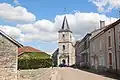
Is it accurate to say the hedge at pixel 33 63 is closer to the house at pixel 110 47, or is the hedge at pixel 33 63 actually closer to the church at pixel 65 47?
the house at pixel 110 47

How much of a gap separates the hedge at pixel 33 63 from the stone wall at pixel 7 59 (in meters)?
13.5

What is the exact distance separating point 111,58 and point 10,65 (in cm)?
1505

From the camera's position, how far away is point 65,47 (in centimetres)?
10538

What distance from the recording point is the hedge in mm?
38688

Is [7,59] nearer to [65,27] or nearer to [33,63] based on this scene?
[33,63]

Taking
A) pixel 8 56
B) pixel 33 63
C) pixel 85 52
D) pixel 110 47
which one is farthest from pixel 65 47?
pixel 8 56

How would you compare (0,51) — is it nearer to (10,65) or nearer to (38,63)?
(10,65)

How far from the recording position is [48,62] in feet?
145

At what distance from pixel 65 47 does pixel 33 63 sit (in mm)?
65001

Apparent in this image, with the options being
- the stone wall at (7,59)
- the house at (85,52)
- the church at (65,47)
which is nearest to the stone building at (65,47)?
the church at (65,47)

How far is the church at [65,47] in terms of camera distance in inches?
4065

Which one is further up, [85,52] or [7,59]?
[85,52]

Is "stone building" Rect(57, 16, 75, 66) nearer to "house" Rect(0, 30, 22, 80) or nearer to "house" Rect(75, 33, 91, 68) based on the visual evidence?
"house" Rect(75, 33, 91, 68)

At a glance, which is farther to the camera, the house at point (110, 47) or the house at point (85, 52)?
the house at point (85, 52)
